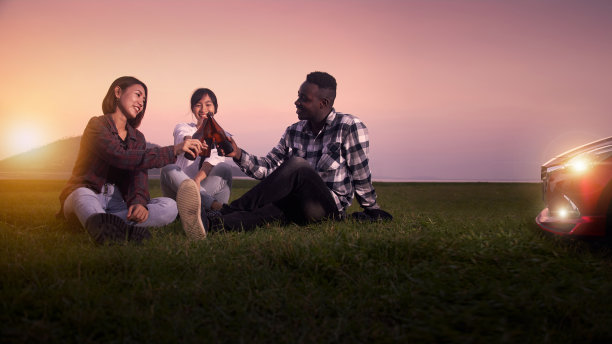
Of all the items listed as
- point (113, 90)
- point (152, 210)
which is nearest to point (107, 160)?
point (152, 210)

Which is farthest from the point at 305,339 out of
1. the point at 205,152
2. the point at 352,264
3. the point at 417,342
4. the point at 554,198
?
the point at 205,152

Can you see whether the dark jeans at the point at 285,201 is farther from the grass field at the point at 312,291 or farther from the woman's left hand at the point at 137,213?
the grass field at the point at 312,291

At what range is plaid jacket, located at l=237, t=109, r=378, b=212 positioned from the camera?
5.12m

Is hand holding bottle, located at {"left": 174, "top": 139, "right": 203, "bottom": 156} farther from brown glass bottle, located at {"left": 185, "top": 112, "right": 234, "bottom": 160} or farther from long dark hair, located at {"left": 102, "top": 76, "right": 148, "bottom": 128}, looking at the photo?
long dark hair, located at {"left": 102, "top": 76, "right": 148, "bottom": 128}

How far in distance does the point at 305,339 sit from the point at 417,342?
2.09 ft

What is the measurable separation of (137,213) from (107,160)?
2.38 feet

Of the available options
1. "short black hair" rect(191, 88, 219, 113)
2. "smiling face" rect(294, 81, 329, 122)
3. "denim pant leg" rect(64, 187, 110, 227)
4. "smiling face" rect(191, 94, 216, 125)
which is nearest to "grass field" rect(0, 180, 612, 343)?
"denim pant leg" rect(64, 187, 110, 227)

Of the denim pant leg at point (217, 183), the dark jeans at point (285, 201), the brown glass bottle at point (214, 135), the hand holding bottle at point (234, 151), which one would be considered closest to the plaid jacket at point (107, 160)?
the brown glass bottle at point (214, 135)

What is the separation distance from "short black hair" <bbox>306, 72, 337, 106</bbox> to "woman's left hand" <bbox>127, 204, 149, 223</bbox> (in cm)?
271

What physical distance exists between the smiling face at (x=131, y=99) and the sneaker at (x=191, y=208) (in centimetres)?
154

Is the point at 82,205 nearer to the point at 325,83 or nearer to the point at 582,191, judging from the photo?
the point at 325,83

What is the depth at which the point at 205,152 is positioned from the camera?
4961mm

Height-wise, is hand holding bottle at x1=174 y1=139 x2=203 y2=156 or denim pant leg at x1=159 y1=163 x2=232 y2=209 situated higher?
hand holding bottle at x1=174 y1=139 x2=203 y2=156

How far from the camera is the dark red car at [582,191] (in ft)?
10.9
